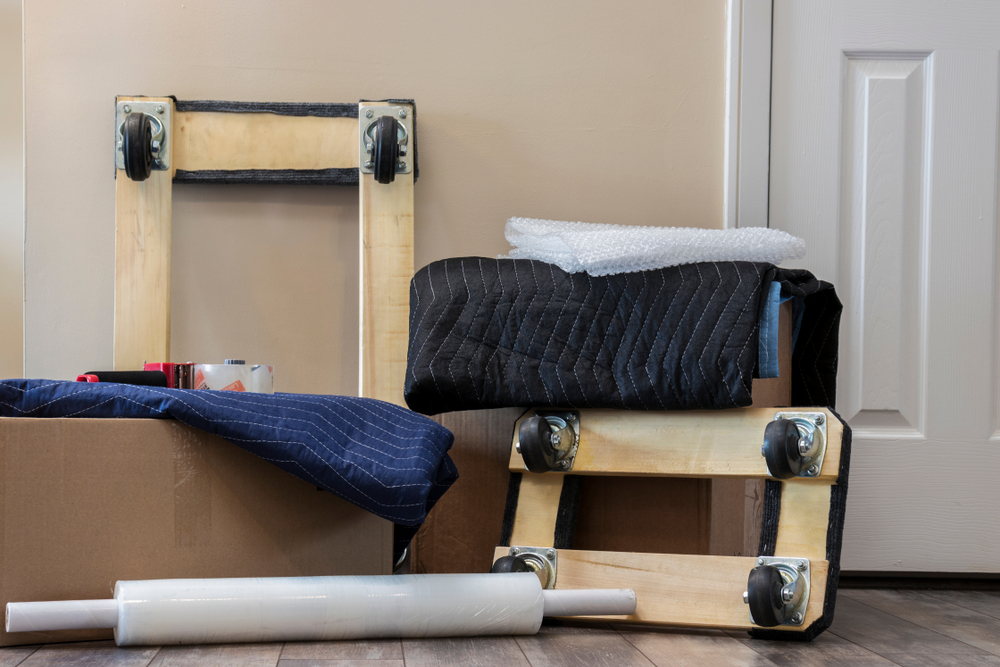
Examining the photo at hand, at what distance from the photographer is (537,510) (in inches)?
34.5

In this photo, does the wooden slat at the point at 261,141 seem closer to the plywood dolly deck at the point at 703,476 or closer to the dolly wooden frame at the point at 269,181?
the dolly wooden frame at the point at 269,181

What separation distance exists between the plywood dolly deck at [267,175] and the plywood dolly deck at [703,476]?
313 mm

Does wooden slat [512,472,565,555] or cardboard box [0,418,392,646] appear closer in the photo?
cardboard box [0,418,392,646]

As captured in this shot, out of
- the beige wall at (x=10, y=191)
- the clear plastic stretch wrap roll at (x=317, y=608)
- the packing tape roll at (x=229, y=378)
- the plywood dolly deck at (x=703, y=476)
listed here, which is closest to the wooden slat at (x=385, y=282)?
the packing tape roll at (x=229, y=378)

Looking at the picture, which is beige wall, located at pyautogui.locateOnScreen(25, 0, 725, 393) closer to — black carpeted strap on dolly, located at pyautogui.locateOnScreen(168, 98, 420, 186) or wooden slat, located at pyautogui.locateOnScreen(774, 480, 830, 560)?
black carpeted strap on dolly, located at pyautogui.locateOnScreen(168, 98, 420, 186)

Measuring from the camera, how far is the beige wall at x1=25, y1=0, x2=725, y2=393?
116cm

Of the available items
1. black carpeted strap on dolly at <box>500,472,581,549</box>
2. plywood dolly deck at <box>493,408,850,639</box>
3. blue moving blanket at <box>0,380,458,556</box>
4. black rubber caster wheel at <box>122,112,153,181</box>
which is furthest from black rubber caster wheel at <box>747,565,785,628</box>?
black rubber caster wheel at <box>122,112,153,181</box>

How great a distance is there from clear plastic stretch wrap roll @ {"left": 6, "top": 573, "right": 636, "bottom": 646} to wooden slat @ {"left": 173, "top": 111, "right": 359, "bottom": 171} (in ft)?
2.16

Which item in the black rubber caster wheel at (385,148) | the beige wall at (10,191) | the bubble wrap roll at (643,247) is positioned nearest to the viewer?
the bubble wrap roll at (643,247)

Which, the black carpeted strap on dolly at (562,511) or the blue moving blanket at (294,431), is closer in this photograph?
the blue moving blanket at (294,431)

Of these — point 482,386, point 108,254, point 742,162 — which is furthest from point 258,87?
point 742,162

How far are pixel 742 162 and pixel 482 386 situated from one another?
0.61 metres

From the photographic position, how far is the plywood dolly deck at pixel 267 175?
1.08 meters

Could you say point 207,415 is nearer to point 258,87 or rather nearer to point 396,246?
point 396,246
